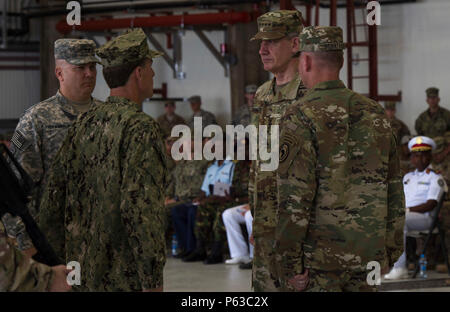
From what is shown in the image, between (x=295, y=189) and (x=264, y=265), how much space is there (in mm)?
642

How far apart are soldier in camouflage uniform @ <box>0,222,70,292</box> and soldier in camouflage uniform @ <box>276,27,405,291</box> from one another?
36.5 inches

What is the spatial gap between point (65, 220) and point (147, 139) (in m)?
0.54

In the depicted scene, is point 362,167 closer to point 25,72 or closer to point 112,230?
point 112,230

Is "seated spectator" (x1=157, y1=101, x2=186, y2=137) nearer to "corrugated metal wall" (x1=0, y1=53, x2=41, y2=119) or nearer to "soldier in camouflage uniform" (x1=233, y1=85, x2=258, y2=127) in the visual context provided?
"soldier in camouflage uniform" (x1=233, y1=85, x2=258, y2=127)

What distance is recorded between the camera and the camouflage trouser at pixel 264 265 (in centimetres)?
342

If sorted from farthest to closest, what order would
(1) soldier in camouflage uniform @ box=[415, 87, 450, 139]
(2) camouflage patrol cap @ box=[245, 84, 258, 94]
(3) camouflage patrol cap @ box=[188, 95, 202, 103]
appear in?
(3) camouflage patrol cap @ box=[188, 95, 202, 103] < (2) camouflage patrol cap @ box=[245, 84, 258, 94] < (1) soldier in camouflage uniform @ box=[415, 87, 450, 139]

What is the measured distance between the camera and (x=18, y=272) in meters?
2.31

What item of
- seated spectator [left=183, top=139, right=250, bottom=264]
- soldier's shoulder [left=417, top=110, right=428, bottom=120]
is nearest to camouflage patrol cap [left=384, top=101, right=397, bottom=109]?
soldier's shoulder [left=417, top=110, right=428, bottom=120]

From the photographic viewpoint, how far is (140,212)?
2.98 m

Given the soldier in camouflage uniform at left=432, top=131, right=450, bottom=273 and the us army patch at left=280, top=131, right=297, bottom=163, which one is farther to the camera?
the soldier in camouflage uniform at left=432, top=131, right=450, bottom=273

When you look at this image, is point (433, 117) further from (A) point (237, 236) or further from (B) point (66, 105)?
(B) point (66, 105)

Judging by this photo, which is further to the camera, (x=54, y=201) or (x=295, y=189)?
(x=54, y=201)

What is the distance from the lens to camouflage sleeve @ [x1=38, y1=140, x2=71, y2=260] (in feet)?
10.7

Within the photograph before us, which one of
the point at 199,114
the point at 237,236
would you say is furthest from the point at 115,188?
the point at 199,114
